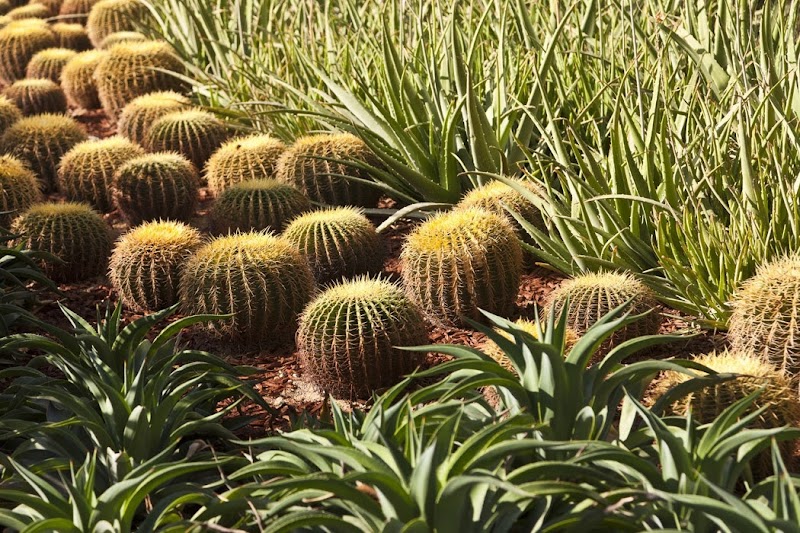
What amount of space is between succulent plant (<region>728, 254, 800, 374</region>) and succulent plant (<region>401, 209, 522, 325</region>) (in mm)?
1141

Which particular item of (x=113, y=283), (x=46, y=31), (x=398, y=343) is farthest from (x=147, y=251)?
(x=46, y=31)

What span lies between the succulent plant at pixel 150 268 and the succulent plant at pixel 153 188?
0.98m

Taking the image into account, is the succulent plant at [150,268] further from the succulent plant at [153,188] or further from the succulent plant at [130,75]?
the succulent plant at [130,75]

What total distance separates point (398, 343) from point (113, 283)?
1.78 meters

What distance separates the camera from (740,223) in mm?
3982

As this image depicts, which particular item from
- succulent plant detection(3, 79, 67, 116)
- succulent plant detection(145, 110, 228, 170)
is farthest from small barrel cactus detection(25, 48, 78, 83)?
succulent plant detection(145, 110, 228, 170)

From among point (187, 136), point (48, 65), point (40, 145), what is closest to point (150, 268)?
point (187, 136)

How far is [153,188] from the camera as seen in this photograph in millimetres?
5914

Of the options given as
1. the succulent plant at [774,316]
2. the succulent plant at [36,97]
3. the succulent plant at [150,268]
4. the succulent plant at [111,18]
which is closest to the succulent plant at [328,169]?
the succulent plant at [150,268]

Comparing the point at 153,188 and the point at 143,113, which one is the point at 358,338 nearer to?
the point at 153,188

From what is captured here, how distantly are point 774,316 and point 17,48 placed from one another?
8.41 m

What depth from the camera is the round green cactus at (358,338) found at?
401 centimetres

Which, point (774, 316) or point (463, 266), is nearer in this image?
point (774, 316)

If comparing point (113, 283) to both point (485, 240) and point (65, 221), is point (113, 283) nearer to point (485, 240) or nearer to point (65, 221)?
point (65, 221)
